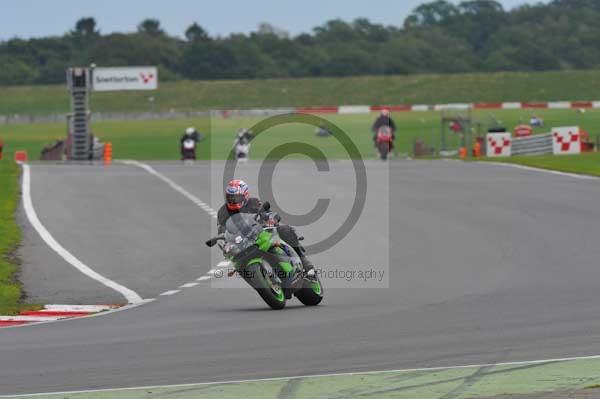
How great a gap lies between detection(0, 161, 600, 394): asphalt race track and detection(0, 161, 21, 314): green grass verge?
357 millimetres

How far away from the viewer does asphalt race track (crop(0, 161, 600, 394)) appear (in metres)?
10.6

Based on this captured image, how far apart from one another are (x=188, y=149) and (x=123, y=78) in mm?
17186

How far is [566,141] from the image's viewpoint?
47.2 m

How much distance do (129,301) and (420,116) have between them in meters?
77.0

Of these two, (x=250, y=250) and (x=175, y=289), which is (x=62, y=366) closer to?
(x=250, y=250)

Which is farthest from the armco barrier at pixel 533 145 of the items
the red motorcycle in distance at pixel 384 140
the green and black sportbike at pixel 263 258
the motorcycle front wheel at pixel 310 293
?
the green and black sportbike at pixel 263 258

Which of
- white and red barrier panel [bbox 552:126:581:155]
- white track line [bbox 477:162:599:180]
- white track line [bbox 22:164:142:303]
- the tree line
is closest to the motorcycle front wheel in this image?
white track line [bbox 22:164:142:303]

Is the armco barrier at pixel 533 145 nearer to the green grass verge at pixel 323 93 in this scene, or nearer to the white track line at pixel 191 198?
the white track line at pixel 191 198

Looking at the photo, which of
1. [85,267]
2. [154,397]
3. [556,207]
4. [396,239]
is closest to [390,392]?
[154,397]

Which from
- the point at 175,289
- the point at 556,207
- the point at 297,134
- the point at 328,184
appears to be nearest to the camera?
the point at 175,289

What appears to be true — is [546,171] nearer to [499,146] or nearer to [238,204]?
[499,146]

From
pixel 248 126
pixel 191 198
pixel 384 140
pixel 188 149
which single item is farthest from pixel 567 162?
pixel 248 126

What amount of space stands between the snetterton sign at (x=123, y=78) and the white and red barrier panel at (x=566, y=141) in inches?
952

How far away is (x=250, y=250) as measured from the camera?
14.4 m
